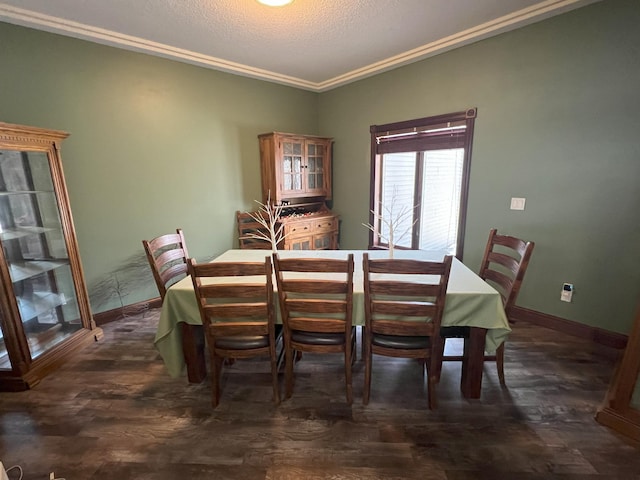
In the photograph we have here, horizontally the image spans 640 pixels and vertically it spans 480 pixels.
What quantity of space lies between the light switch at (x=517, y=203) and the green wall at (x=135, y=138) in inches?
111

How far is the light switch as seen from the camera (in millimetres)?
2744

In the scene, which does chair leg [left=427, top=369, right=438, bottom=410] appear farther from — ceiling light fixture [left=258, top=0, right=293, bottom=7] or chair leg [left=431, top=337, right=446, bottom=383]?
ceiling light fixture [left=258, top=0, right=293, bottom=7]

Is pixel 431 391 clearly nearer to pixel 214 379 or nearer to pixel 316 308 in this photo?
pixel 316 308

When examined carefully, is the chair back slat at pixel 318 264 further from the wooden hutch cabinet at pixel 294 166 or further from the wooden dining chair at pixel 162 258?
the wooden hutch cabinet at pixel 294 166

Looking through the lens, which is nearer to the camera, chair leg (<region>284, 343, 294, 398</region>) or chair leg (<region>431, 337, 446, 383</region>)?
chair leg (<region>431, 337, 446, 383</region>)

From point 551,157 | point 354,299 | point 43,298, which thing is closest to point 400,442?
point 354,299

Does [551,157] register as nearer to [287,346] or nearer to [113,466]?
[287,346]

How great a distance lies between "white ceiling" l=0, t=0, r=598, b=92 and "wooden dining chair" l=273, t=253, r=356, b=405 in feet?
6.38

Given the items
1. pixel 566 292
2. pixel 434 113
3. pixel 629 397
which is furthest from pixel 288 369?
pixel 434 113

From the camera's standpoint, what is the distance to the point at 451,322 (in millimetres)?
1743

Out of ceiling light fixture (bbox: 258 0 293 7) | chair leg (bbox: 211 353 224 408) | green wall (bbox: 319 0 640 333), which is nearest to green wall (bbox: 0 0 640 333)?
green wall (bbox: 319 0 640 333)

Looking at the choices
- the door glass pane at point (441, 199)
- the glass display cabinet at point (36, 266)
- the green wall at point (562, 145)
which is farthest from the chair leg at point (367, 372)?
the glass display cabinet at point (36, 266)

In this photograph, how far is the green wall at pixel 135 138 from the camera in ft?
8.16

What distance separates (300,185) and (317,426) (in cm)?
289
